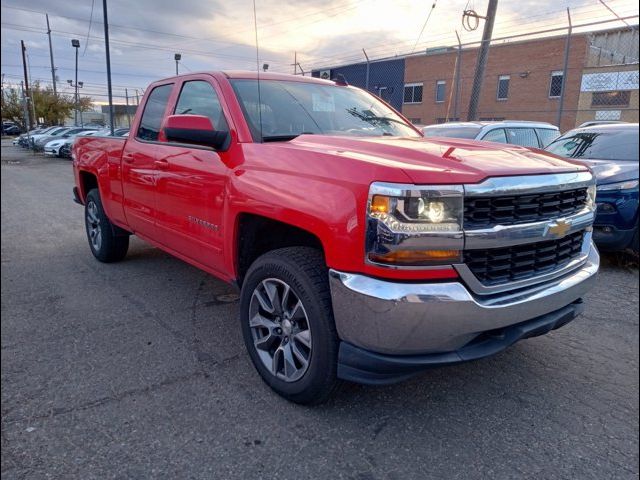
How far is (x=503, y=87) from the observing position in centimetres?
1094

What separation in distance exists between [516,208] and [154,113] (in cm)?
338

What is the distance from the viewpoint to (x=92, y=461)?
2.12 m

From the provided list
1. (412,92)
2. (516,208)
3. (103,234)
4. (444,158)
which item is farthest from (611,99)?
(412,92)

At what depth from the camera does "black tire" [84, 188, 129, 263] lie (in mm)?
5113

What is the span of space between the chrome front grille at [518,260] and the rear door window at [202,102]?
1.91m

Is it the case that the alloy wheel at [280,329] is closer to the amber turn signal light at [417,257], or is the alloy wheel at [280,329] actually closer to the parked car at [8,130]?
the amber turn signal light at [417,257]

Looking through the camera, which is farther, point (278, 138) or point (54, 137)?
point (54, 137)

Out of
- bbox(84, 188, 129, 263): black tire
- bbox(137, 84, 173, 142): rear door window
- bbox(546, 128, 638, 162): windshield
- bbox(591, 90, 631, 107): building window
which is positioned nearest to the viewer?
bbox(591, 90, 631, 107): building window

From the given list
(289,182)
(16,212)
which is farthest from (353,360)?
(16,212)

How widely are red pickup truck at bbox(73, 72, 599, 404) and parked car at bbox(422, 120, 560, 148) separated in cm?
449

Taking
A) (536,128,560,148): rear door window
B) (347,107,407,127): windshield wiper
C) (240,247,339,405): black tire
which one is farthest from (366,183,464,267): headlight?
(536,128,560,148): rear door window

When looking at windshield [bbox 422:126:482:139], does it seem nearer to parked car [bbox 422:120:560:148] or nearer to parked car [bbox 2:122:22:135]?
parked car [bbox 422:120:560:148]

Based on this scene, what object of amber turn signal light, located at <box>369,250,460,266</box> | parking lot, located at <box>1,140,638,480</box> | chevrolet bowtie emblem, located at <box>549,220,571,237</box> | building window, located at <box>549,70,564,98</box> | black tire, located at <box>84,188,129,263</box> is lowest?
parking lot, located at <box>1,140,638,480</box>

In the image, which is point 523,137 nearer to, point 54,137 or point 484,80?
point 484,80
